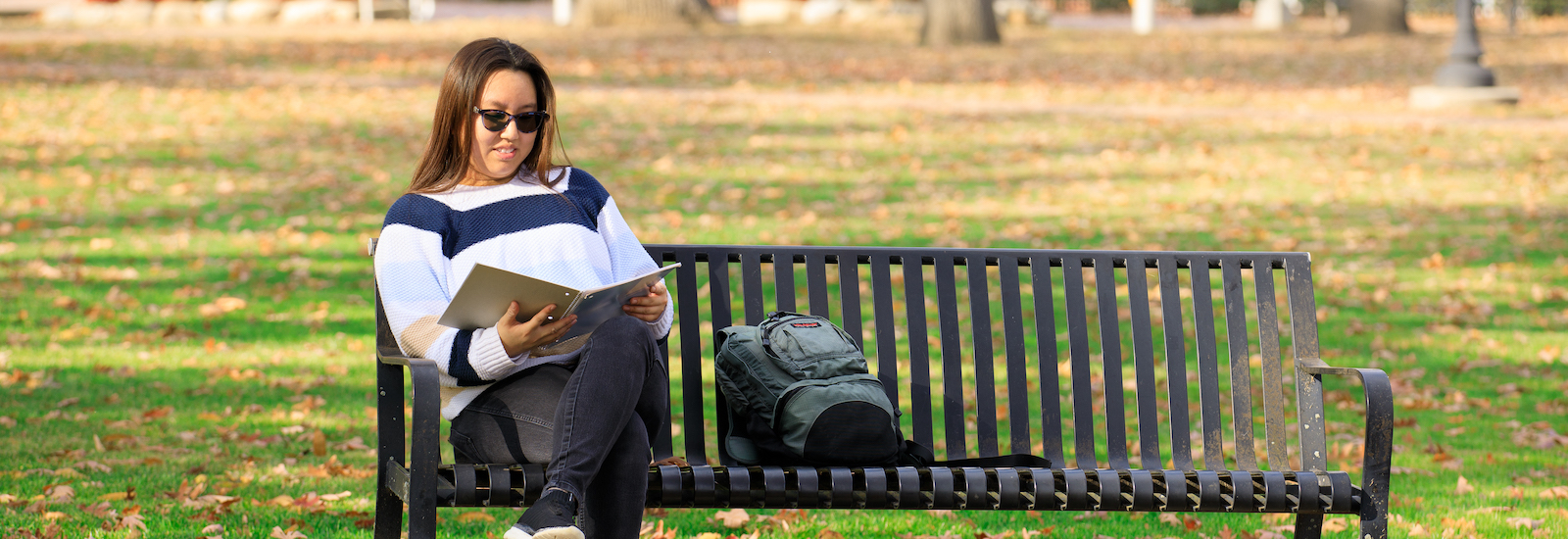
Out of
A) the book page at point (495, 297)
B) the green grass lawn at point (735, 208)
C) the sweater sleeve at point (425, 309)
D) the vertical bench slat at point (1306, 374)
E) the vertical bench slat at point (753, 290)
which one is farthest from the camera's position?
the green grass lawn at point (735, 208)

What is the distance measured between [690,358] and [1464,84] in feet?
49.7

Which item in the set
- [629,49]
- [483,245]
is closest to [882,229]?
[483,245]

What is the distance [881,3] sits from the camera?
3114 centimetres

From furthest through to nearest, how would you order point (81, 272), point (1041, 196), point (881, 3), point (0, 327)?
point (881, 3), point (1041, 196), point (81, 272), point (0, 327)

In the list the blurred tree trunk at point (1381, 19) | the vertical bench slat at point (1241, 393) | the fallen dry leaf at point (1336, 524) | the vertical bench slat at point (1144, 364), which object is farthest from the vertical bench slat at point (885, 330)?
the blurred tree trunk at point (1381, 19)

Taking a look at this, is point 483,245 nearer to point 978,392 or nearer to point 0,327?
point 978,392

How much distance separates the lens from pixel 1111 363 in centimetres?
397

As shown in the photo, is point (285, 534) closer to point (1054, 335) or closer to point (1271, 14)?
point (1054, 335)

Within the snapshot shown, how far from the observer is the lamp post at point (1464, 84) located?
52.7 ft

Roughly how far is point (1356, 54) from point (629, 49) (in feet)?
38.4

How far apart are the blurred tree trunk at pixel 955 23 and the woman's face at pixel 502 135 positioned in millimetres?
20057

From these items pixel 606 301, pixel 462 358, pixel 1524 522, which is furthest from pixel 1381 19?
pixel 462 358

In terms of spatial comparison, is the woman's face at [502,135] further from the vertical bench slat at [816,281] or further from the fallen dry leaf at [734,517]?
the fallen dry leaf at [734,517]

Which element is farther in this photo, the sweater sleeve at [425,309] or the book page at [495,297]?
the sweater sleeve at [425,309]
